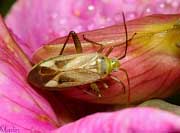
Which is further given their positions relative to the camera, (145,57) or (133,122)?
(145,57)

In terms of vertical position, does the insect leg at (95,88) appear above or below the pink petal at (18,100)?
below

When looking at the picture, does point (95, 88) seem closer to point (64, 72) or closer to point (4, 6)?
point (64, 72)

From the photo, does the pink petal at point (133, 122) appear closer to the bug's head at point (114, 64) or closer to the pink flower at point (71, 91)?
the pink flower at point (71, 91)

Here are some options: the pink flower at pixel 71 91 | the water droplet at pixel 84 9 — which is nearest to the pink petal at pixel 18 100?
the pink flower at pixel 71 91

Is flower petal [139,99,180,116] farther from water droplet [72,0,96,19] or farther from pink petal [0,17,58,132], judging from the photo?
water droplet [72,0,96,19]

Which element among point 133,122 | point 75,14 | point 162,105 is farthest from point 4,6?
point 133,122

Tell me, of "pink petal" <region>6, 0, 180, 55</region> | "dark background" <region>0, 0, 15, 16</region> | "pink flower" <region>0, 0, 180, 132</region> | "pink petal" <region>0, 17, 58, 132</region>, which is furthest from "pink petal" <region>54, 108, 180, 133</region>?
"dark background" <region>0, 0, 15, 16</region>
